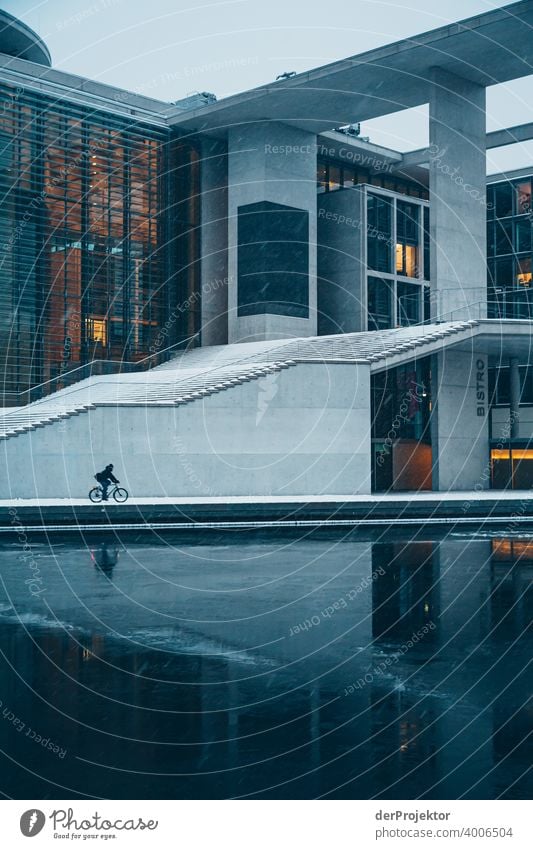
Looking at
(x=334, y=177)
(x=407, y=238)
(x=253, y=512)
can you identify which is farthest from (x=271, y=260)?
(x=253, y=512)

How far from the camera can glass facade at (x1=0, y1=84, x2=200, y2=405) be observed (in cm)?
4216

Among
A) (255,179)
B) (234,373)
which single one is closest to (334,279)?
(255,179)

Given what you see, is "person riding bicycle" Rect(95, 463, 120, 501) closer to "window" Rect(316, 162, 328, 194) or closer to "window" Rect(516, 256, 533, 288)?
"window" Rect(316, 162, 328, 194)

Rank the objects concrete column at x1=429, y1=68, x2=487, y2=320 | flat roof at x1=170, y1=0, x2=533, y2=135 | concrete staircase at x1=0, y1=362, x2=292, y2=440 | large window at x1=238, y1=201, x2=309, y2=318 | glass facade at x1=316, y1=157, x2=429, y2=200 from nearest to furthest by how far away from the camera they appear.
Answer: concrete staircase at x1=0, y1=362, x2=292, y2=440, flat roof at x1=170, y1=0, x2=533, y2=135, concrete column at x1=429, y1=68, x2=487, y2=320, large window at x1=238, y1=201, x2=309, y2=318, glass facade at x1=316, y1=157, x2=429, y2=200

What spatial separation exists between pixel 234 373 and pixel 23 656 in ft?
Answer: 83.5

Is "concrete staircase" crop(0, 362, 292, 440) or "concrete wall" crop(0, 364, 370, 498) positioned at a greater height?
"concrete staircase" crop(0, 362, 292, 440)

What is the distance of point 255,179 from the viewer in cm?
4809

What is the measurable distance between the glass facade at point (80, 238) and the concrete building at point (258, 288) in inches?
3.9

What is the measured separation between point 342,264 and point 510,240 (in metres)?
14.7

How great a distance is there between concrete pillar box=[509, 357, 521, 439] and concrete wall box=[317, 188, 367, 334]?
39.5 ft

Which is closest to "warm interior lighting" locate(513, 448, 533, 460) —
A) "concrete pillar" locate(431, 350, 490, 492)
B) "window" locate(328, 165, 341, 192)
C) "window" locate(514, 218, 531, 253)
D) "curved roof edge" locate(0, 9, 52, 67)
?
"concrete pillar" locate(431, 350, 490, 492)

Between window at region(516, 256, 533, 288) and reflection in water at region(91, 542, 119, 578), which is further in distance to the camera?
window at region(516, 256, 533, 288)

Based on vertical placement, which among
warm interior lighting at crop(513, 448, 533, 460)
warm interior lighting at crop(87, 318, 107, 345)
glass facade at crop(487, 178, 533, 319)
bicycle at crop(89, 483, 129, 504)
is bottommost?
bicycle at crop(89, 483, 129, 504)

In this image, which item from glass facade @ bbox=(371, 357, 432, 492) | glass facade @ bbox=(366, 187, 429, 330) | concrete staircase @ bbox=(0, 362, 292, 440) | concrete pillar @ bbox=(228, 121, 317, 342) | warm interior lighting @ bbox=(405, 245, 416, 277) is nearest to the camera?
concrete staircase @ bbox=(0, 362, 292, 440)
